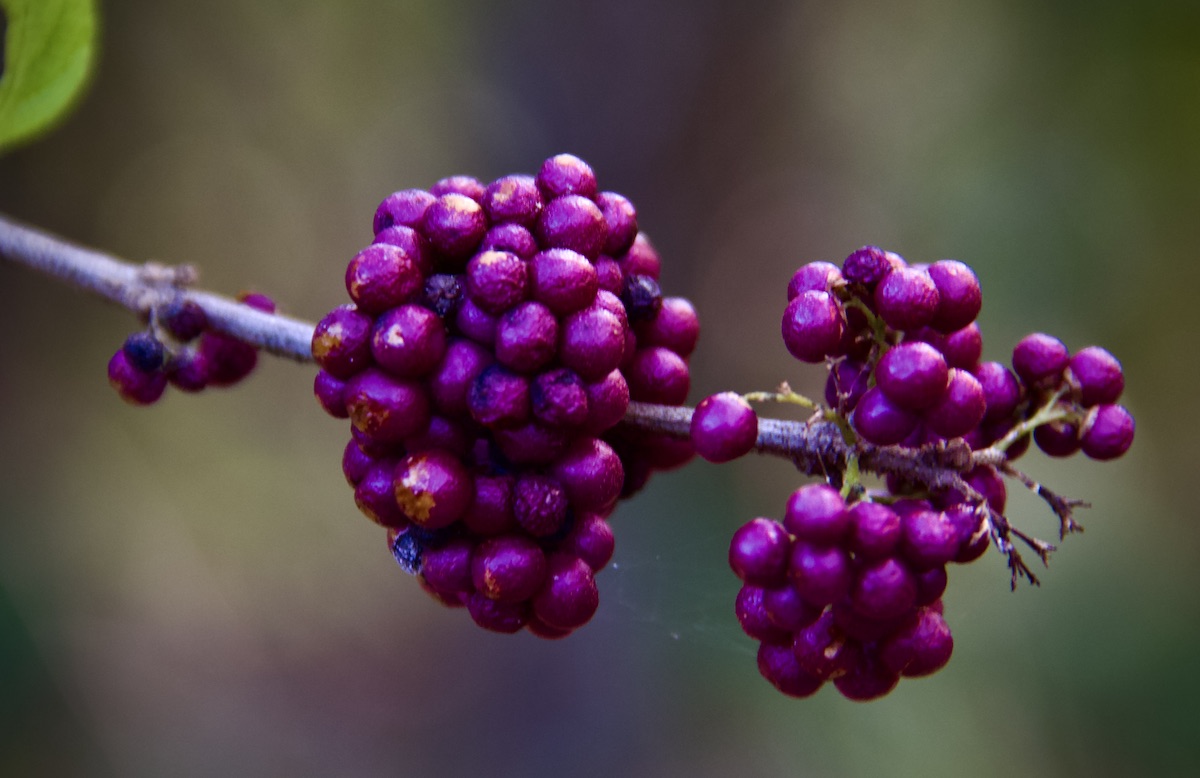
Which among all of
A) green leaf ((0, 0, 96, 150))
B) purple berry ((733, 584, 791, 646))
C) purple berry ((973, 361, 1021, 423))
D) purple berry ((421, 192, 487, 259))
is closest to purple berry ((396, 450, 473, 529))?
purple berry ((421, 192, 487, 259))

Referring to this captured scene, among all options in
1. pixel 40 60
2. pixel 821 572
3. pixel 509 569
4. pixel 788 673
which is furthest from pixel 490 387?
pixel 40 60

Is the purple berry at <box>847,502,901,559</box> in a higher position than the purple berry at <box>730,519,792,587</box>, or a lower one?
higher

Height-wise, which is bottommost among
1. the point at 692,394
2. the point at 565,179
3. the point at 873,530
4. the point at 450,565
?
the point at 692,394

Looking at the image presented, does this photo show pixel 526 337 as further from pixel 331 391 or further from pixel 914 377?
pixel 914 377

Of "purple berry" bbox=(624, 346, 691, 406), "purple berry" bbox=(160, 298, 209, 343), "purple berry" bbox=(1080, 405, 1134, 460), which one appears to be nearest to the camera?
"purple berry" bbox=(1080, 405, 1134, 460)

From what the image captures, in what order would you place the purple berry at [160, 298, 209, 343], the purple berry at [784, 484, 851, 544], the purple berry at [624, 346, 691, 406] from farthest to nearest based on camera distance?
the purple berry at [160, 298, 209, 343], the purple berry at [624, 346, 691, 406], the purple berry at [784, 484, 851, 544]

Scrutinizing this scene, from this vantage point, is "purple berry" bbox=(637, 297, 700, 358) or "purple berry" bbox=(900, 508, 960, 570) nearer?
"purple berry" bbox=(900, 508, 960, 570)

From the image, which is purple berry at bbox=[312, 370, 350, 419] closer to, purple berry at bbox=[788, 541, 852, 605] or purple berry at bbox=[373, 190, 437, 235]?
purple berry at bbox=[373, 190, 437, 235]

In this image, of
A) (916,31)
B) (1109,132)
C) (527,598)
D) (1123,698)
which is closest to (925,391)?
(527,598)
